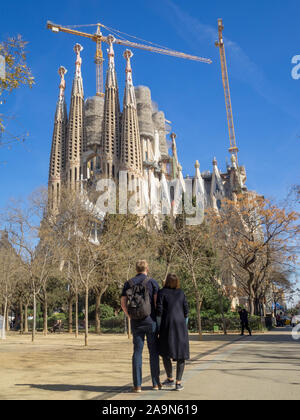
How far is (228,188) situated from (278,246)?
71.9 metres

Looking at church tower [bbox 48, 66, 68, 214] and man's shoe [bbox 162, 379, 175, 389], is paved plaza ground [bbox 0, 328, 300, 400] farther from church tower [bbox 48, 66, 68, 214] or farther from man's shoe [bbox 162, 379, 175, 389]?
church tower [bbox 48, 66, 68, 214]

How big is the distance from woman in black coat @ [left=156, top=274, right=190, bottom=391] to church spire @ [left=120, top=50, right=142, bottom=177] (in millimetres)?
65648

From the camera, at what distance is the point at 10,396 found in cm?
464

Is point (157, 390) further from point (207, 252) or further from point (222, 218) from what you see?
Result: point (207, 252)

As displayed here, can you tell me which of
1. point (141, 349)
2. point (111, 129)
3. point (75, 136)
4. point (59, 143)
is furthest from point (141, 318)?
point (59, 143)

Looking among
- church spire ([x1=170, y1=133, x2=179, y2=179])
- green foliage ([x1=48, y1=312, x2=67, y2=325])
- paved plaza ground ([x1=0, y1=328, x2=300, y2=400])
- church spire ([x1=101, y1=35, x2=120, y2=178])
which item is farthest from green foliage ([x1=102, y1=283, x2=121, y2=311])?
church spire ([x1=170, y1=133, x2=179, y2=179])

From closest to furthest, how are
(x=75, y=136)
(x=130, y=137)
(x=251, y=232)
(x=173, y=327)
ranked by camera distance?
(x=173, y=327)
(x=251, y=232)
(x=130, y=137)
(x=75, y=136)

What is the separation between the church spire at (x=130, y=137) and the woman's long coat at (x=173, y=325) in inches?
2585

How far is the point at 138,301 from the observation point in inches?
192

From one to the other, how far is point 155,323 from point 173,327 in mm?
233

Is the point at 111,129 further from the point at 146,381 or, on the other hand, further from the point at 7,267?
the point at 146,381

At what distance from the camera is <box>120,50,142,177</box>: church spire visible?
71.5 meters

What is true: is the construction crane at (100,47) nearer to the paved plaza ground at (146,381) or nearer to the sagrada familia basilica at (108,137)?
the sagrada familia basilica at (108,137)

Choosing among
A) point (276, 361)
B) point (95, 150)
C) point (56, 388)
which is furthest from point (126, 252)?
point (95, 150)
